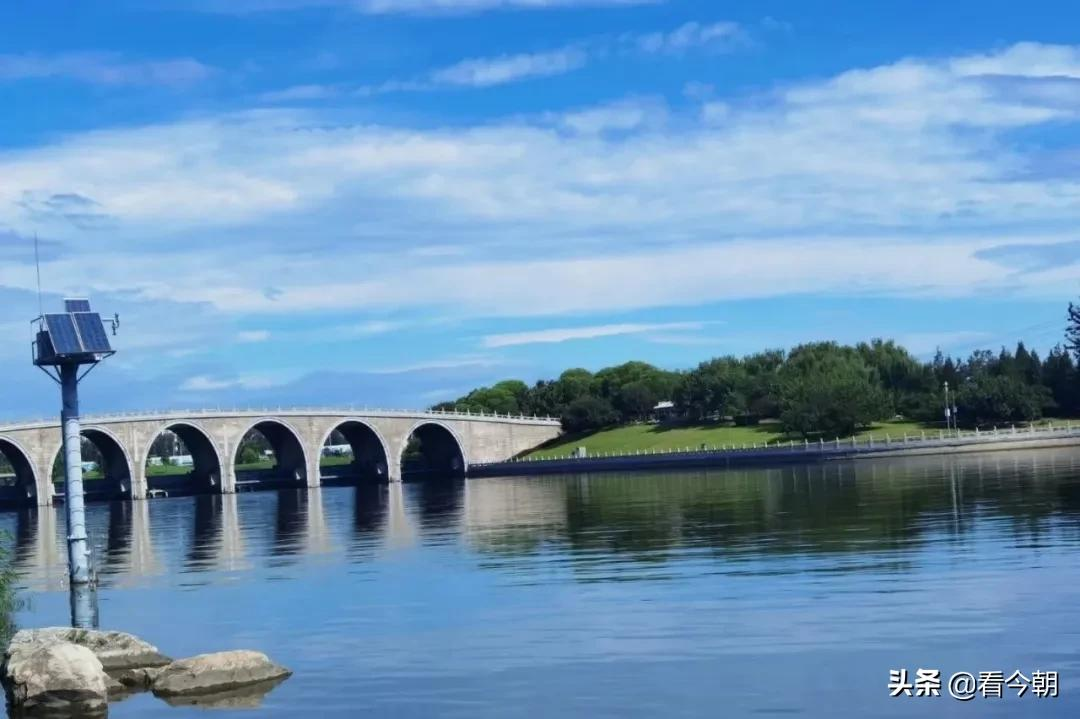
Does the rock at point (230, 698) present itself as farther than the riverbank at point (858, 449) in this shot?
No

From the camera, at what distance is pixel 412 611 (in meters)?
29.9

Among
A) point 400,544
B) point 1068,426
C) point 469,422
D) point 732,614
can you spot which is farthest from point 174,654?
point 469,422

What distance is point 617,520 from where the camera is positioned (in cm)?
5362

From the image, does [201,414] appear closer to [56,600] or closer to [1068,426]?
[1068,426]

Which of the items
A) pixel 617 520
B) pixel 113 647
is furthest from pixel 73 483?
pixel 617 520

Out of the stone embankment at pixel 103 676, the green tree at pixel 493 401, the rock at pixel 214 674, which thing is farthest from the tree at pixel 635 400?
the rock at pixel 214 674

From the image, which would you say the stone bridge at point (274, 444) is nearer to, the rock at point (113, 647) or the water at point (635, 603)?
the water at point (635, 603)

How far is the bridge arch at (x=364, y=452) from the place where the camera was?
132500mm

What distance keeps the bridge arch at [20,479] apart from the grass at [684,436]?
170ft

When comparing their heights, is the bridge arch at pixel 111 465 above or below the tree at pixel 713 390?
below

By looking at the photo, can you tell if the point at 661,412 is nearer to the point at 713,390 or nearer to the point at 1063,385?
the point at 713,390

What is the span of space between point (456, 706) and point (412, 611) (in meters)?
9.96

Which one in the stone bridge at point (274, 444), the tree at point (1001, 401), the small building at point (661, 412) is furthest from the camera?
the small building at point (661, 412)

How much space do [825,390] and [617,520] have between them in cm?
6804
